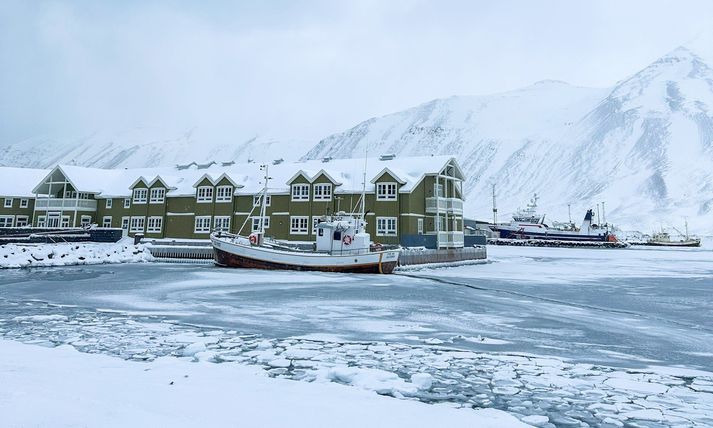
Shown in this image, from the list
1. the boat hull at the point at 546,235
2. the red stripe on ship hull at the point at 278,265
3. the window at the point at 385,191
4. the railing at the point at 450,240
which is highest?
the window at the point at 385,191

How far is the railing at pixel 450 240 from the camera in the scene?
45281 mm

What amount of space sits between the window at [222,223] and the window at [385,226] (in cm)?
1747

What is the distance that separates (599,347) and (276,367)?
7.22 metres

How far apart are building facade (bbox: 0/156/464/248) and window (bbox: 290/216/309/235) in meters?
0.11

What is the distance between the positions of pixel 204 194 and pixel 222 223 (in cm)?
440

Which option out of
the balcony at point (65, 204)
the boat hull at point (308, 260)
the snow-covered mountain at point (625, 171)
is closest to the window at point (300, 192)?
the boat hull at point (308, 260)

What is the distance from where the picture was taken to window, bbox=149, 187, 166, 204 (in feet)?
181

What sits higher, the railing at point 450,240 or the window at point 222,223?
the window at point 222,223

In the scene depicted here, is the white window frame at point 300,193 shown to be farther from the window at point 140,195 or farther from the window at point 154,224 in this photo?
the window at point 140,195

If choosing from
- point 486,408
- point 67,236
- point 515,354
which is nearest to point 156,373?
point 486,408

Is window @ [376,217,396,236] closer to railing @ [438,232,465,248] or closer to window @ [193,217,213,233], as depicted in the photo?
railing @ [438,232,465,248]

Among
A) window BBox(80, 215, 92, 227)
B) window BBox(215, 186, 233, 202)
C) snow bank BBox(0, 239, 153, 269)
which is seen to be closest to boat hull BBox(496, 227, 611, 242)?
window BBox(215, 186, 233, 202)

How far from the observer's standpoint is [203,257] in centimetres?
4016

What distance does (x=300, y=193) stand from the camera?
4831 centimetres
